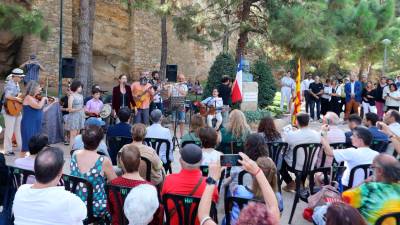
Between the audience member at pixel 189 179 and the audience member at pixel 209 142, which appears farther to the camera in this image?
the audience member at pixel 209 142

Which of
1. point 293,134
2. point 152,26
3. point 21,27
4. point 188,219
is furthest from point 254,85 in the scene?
point 152,26

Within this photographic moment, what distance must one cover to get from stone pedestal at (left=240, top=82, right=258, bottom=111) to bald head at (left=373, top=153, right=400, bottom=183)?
28.4 feet

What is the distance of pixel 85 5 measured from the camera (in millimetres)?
11312

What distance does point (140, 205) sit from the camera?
291 cm

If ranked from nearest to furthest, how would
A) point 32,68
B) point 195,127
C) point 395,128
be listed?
point 195,127, point 395,128, point 32,68

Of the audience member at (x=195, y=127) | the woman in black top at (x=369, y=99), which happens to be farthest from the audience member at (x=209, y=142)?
the woman in black top at (x=369, y=99)

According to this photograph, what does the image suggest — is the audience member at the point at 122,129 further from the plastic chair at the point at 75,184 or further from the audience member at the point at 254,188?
the audience member at the point at 254,188

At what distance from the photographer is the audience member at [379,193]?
2.71 m

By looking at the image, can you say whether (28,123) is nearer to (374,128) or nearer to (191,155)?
(191,155)

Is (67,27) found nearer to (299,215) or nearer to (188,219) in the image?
(299,215)

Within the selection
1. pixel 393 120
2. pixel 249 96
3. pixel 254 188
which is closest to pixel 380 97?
pixel 249 96

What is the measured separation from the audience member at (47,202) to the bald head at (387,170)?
185 cm

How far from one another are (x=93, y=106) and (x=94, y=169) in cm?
444

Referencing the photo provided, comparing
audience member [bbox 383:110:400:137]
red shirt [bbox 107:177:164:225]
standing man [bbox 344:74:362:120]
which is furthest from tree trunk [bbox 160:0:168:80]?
red shirt [bbox 107:177:164:225]
